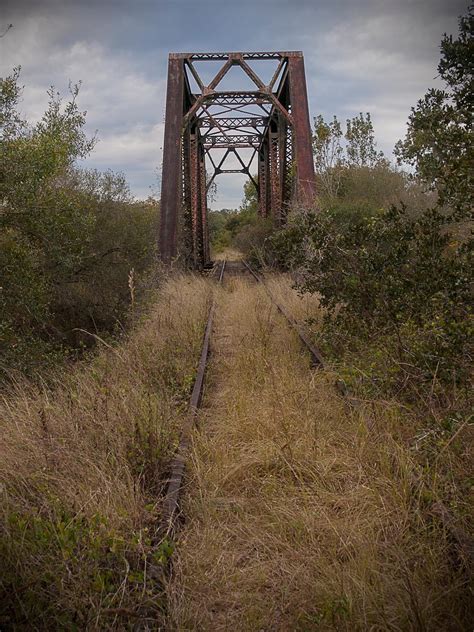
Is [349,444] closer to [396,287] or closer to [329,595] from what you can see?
[329,595]

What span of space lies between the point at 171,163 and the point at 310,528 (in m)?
12.8

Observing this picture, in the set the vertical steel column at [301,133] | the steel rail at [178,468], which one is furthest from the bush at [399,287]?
the vertical steel column at [301,133]

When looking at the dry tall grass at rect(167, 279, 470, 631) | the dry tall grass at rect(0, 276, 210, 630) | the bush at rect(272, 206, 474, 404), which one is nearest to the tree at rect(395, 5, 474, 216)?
the bush at rect(272, 206, 474, 404)

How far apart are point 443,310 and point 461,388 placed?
28.1 inches

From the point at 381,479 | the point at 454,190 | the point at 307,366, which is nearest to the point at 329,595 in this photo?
the point at 381,479

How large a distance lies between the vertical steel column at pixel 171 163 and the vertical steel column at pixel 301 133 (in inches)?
125

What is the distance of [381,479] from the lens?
11.2ft

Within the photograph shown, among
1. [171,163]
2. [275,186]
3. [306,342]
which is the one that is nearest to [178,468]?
[306,342]

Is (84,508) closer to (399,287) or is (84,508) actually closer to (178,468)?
(178,468)

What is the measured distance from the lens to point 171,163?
14.4m

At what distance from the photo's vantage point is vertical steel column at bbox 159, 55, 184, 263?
14227 millimetres

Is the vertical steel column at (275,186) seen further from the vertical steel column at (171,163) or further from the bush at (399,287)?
the bush at (399,287)

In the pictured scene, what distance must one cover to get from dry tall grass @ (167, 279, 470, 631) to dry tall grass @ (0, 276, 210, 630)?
0.25 meters

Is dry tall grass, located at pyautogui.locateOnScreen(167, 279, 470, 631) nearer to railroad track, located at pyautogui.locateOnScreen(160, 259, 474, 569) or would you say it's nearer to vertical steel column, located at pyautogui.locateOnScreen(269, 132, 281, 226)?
railroad track, located at pyautogui.locateOnScreen(160, 259, 474, 569)
